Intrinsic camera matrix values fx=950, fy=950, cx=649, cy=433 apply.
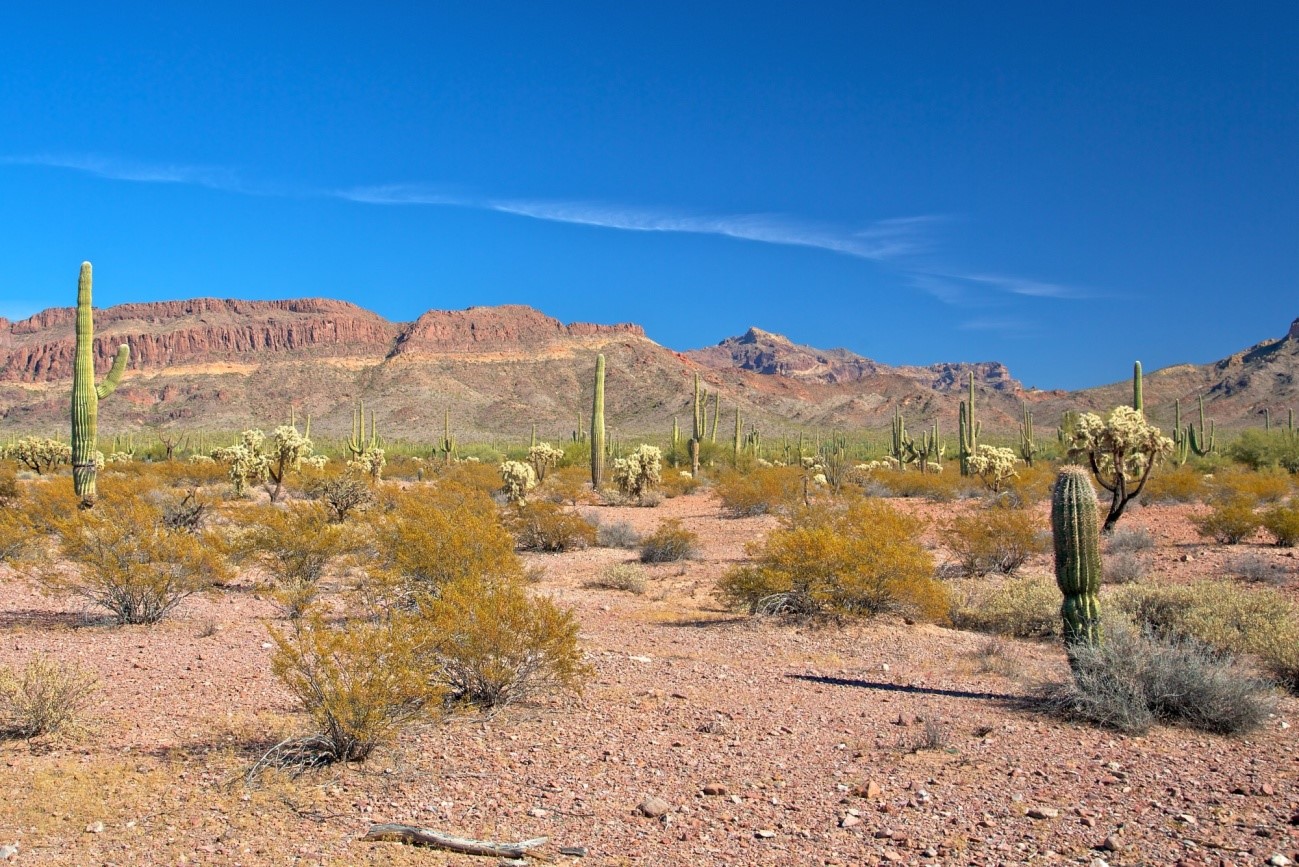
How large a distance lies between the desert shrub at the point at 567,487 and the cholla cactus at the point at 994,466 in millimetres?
12451

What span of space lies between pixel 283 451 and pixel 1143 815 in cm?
2444

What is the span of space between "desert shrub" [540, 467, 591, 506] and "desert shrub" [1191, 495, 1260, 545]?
17.2 metres

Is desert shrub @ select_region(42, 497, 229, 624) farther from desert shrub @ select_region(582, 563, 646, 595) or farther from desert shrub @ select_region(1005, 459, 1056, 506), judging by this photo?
desert shrub @ select_region(1005, 459, 1056, 506)

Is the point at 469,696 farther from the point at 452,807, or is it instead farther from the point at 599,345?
the point at 599,345

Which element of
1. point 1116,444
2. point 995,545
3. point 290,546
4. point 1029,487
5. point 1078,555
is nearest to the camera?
point 1078,555

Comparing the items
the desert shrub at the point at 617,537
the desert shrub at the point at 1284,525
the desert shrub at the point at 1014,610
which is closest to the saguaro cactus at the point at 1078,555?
the desert shrub at the point at 1014,610

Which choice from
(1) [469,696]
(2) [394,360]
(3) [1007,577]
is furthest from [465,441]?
(1) [469,696]

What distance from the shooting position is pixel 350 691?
6.05 metres

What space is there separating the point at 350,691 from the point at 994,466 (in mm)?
25766

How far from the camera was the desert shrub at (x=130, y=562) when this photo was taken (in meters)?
10.4

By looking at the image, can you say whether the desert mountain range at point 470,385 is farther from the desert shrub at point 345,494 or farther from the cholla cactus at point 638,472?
the desert shrub at point 345,494

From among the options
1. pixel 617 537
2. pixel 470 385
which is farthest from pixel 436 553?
pixel 470 385

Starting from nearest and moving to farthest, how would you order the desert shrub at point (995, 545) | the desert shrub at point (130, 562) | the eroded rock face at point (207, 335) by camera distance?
the desert shrub at point (130, 562) < the desert shrub at point (995, 545) < the eroded rock face at point (207, 335)

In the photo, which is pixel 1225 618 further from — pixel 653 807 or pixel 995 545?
pixel 653 807
